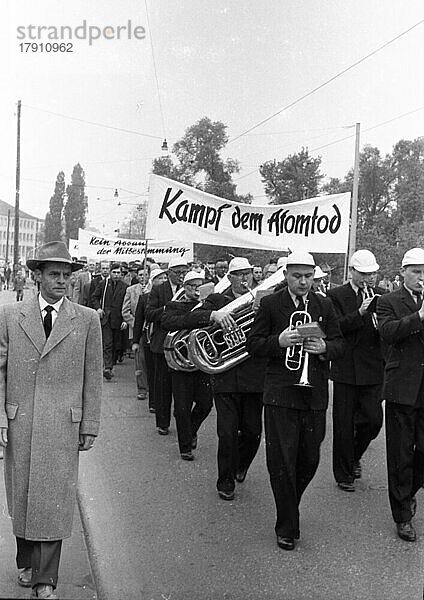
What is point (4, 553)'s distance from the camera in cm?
446

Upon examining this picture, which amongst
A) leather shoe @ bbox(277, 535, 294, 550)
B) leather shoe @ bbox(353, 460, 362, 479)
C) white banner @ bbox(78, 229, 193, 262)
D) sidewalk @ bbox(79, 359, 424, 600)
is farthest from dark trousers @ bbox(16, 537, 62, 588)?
white banner @ bbox(78, 229, 193, 262)

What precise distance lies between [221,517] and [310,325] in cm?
160

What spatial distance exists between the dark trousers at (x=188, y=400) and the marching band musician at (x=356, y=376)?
1507 millimetres

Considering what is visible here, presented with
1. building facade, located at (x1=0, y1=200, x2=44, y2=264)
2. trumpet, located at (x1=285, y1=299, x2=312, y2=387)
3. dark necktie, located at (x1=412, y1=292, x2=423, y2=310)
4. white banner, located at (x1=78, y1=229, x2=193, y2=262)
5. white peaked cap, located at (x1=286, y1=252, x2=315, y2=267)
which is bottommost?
trumpet, located at (x1=285, y1=299, x2=312, y2=387)

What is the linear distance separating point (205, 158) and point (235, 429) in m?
35.4

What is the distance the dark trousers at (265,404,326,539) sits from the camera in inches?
187

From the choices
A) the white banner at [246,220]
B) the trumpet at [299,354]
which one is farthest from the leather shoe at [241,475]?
the white banner at [246,220]

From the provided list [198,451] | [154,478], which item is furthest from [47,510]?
[198,451]

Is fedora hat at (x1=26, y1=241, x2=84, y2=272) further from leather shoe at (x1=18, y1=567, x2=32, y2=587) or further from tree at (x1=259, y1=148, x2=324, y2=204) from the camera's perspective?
tree at (x1=259, y1=148, x2=324, y2=204)

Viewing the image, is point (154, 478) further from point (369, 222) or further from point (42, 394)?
point (369, 222)

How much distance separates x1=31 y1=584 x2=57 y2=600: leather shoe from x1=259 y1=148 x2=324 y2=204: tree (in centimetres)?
4040

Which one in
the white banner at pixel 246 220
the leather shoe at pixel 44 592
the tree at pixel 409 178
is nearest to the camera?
the leather shoe at pixel 44 592

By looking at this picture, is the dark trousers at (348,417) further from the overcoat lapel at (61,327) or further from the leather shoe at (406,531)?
the overcoat lapel at (61,327)

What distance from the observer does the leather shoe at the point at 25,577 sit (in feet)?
13.2
